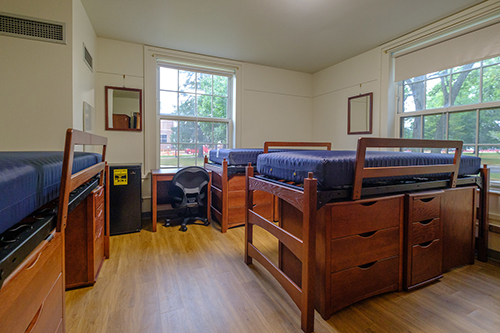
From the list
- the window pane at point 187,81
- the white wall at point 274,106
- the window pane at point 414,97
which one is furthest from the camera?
the white wall at point 274,106

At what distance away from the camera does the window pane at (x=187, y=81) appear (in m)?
3.78

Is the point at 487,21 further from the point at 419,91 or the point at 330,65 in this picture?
the point at 330,65

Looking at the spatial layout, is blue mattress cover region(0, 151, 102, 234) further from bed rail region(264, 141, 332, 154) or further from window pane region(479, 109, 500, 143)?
window pane region(479, 109, 500, 143)

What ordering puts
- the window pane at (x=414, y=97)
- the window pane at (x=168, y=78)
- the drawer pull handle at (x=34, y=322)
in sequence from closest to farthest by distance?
the drawer pull handle at (x=34, y=322) < the window pane at (x=414, y=97) < the window pane at (x=168, y=78)

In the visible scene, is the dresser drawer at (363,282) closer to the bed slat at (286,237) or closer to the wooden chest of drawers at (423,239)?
the wooden chest of drawers at (423,239)

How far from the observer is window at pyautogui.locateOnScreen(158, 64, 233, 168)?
3.70 meters

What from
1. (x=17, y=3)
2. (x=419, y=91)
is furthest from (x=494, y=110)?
(x=17, y=3)

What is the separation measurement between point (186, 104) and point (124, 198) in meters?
1.76

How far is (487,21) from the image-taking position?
2387 millimetres

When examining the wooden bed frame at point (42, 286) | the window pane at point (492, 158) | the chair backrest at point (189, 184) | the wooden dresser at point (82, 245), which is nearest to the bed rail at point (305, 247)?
the wooden bed frame at point (42, 286)

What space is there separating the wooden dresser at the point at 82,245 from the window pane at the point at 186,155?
2.10 m

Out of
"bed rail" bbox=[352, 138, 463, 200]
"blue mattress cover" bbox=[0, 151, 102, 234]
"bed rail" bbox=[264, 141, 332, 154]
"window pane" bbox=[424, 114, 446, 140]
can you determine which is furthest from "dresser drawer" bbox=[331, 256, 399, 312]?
"window pane" bbox=[424, 114, 446, 140]

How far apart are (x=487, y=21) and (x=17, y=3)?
4380mm

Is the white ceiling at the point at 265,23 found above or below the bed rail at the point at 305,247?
above
